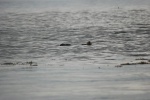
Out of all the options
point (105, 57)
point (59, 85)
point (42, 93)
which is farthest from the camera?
point (105, 57)

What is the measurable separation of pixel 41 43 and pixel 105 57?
22.1 m

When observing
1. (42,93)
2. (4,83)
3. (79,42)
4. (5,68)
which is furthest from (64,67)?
(79,42)

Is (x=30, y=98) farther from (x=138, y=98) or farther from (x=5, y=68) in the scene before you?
(x=5, y=68)

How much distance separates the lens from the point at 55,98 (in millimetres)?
26422

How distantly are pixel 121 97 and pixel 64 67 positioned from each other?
1417 centimetres

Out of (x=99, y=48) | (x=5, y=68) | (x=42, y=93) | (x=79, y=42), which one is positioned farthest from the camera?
(x=79, y=42)

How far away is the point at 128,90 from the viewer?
28297mm

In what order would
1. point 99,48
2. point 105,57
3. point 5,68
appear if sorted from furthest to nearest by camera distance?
point 99,48 < point 105,57 < point 5,68

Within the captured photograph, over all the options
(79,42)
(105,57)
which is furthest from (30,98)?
(79,42)

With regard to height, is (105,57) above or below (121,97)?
above

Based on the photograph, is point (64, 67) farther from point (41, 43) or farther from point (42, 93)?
point (41, 43)

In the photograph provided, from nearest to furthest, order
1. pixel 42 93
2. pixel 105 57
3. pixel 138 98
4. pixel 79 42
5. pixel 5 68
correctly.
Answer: pixel 138 98, pixel 42 93, pixel 5 68, pixel 105 57, pixel 79 42

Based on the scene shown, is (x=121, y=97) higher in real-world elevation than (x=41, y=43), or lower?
lower

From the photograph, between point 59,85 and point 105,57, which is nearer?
point 59,85
